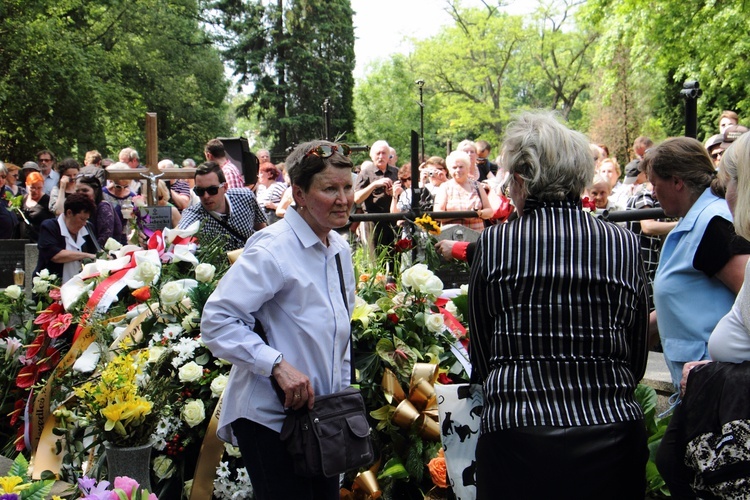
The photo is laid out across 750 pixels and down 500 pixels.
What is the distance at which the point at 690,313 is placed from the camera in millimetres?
3098

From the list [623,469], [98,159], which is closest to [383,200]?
[98,159]

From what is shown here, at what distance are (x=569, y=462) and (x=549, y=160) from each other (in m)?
0.92

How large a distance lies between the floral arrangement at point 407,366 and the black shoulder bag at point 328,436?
1010 millimetres

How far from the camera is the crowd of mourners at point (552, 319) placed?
2365 mm

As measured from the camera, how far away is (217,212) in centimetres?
609

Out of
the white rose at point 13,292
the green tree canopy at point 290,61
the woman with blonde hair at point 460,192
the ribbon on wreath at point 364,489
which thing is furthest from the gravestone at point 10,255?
the green tree canopy at point 290,61

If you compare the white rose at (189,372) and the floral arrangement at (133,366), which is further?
the white rose at (189,372)

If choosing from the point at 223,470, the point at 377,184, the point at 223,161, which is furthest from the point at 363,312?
the point at 223,161

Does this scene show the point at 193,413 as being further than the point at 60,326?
No

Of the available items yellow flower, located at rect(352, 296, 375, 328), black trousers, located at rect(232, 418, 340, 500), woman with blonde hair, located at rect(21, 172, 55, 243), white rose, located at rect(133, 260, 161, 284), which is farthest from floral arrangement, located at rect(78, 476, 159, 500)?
woman with blonde hair, located at rect(21, 172, 55, 243)

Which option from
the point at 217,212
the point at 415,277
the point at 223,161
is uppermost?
the point at 223,161

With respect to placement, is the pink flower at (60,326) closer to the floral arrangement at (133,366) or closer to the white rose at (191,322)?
the floral arrangement at (133,366)

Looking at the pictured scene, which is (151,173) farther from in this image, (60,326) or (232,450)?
(232,450)

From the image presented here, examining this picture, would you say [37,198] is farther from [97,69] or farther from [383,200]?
[97,69]
